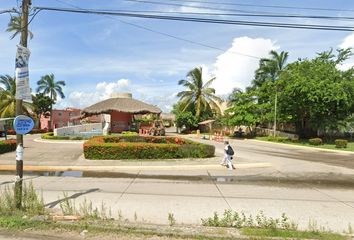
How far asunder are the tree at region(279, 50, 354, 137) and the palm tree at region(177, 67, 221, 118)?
67.6ft

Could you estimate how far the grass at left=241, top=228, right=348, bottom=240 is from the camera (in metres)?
7.02

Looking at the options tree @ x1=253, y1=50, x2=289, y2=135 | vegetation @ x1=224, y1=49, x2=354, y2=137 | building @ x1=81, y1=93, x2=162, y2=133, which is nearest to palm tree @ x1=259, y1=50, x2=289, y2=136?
tree @ x1=253, y1=50, x2=289, y2=135

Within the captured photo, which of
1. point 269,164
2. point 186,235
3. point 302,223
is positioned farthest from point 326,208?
point 269,164

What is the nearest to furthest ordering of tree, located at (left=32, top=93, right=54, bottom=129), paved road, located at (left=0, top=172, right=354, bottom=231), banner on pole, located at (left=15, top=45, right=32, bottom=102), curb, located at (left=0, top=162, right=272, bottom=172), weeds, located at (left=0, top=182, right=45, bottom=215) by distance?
weeds, located at (left=0, top=182, right=45, bottom=215)
banner on pole, located at (left=15, top=45, right=32, bottom=102)
paved road, located at (left=0, top=172, right=354, bottom=231)
curb, located at (left=0, top=162, right=272, bottom=172)
tree, located at (left=32, top=93, right=54, bottom=129)

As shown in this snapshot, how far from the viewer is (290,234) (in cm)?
711

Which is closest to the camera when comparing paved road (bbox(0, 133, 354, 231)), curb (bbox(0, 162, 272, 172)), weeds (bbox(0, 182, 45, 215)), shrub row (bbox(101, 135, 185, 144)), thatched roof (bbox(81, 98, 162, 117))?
weeds (bbox(0, 182, 45, 215))

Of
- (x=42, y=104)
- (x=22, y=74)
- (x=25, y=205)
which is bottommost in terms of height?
(x=25, y=205)

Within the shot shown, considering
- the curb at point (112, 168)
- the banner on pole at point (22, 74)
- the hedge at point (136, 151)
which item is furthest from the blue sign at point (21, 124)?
the hedge at point (136, 151)

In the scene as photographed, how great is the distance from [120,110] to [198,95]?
19870 millimetres

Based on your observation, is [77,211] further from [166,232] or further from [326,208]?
[326,208]

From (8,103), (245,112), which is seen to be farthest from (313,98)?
(8,103)

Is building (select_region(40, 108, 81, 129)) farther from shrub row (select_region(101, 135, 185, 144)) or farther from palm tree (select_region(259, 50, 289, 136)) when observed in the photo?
shrub row (select_region(101, 135, 185, 144))

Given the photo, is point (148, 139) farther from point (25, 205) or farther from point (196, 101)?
point (196, 101)

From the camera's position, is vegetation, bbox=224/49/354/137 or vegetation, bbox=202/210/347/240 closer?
vegetation, bbox=202/210/347/240
